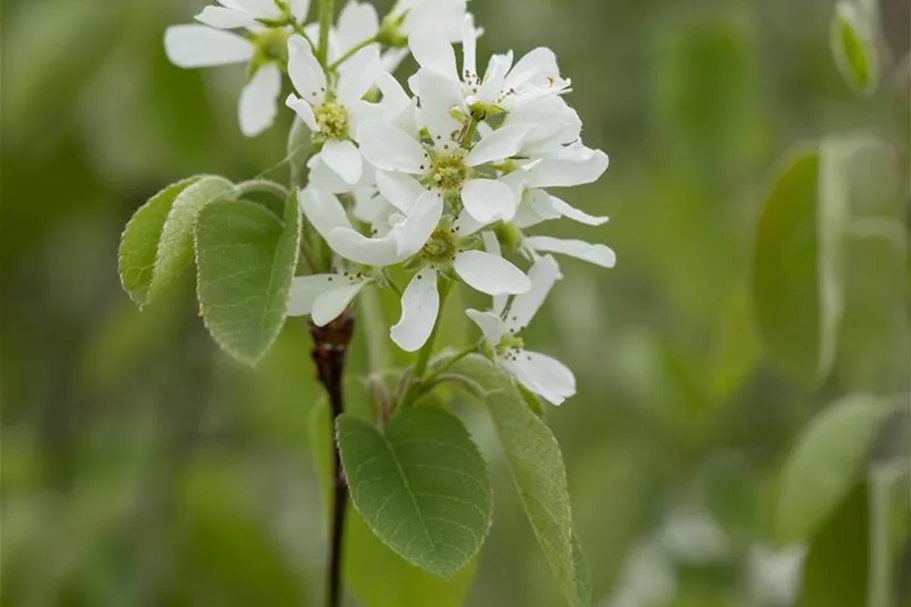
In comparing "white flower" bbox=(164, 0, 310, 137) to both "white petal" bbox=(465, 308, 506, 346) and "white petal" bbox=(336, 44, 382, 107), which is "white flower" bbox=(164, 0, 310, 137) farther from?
"white petal" bbox=(465, 308, 506, 346)

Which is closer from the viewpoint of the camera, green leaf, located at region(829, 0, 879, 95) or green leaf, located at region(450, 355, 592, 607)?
green leaf, located at region(450, 355, 592, 607)

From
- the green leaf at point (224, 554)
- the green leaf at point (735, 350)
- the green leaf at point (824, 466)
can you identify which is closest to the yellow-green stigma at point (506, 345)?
the green leaf at point (824, 466)

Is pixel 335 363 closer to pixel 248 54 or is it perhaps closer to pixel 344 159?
pixel 344 159

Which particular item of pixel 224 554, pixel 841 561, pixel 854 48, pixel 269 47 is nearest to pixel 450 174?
pixel 269 47

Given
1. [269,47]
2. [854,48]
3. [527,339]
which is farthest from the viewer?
[527,339]

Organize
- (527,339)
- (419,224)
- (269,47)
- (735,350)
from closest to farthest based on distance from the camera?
1. (419,224)
2. (269,47)
3. (735,350)
4. (527,339)

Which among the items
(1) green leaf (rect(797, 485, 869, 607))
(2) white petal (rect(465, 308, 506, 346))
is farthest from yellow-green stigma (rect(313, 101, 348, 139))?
(1) green leaf (rect(797, 485, 869, 607))
